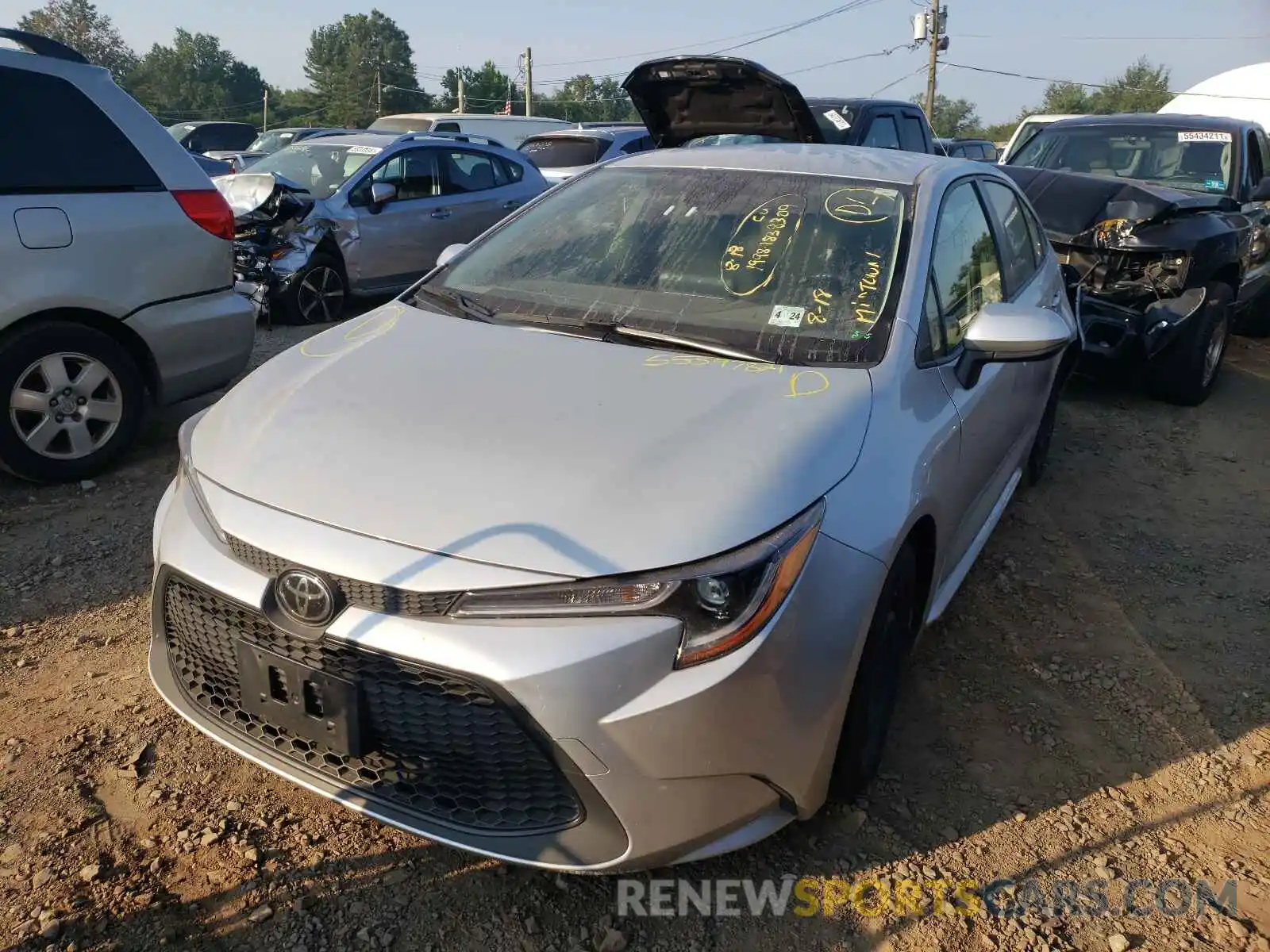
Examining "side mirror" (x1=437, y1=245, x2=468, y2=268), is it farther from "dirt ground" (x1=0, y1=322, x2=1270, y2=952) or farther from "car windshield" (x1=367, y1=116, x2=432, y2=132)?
"car windshield" (x1=367, y1=116, x2=432, y2=132)

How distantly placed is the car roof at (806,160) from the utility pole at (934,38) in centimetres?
3369

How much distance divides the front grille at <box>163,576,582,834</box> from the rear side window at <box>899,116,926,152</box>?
29.5 ft

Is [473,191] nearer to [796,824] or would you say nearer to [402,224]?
[402,224]

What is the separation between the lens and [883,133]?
9.40 m

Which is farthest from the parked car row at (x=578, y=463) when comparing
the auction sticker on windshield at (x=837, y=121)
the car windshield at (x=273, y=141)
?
the car windshield at (x=273, y=141)

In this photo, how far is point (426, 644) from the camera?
183cm

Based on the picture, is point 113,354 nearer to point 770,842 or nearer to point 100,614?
point 100,614

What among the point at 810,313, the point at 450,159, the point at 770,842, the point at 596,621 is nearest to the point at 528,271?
the point at 810,313

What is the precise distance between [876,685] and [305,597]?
4.32 feet

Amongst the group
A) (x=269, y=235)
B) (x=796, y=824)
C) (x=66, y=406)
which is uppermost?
(x=269, y=235)

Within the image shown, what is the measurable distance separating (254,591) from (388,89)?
75.8m

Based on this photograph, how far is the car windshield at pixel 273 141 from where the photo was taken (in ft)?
50.5

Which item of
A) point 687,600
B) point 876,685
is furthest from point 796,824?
point 687,600

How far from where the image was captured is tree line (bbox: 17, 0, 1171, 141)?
6291 cm
